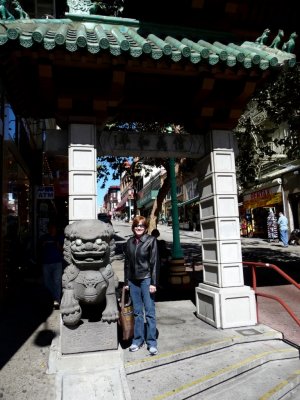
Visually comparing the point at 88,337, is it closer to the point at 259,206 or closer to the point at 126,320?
the point at 126,320

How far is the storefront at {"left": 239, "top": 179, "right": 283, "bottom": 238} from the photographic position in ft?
78.8

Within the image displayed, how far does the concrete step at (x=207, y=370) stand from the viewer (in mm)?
3945

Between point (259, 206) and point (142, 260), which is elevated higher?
point (259, 206)

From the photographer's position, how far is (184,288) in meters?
9.03

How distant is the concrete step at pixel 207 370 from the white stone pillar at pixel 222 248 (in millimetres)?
651

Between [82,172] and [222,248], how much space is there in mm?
2638

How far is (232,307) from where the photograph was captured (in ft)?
18.5

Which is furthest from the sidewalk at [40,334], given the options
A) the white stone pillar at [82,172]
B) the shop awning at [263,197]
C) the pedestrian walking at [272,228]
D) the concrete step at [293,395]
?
the shop awning at [263,197]

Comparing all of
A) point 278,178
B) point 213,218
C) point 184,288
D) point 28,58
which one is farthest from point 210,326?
point 278,178

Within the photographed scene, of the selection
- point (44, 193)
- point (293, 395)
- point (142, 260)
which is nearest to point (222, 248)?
point (142, 260)

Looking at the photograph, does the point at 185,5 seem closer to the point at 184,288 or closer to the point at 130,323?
the point at 130,323

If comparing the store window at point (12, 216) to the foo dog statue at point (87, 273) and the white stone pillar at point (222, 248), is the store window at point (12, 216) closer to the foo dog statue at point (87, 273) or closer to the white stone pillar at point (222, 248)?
the foo dog statue at point (87, 273)

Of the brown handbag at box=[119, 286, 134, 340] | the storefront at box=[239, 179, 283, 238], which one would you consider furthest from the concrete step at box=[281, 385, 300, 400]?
the storefront at box=[239, 179, 283, 238]

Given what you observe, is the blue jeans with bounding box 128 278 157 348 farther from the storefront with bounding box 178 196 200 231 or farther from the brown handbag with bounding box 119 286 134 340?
the storefront with bounding box 178 196 200 231
